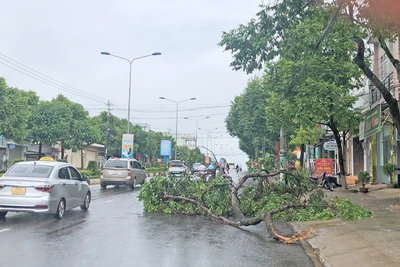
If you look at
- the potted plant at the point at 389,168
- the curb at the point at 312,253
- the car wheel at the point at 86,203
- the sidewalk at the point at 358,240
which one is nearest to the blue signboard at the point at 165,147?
the potted plant at the point at 389,168

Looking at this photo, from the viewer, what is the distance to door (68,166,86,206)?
1323 cm

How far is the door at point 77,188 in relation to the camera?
1323cm

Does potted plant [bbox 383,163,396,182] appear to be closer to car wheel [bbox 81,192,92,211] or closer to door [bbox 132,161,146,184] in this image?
door [bbox 132,161,146,184]

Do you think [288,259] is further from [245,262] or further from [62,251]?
[62,251]

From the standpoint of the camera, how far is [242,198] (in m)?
14.2

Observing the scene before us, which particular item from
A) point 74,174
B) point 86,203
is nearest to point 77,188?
point 74,174

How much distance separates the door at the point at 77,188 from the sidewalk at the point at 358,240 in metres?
6.48

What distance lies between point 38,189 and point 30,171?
1.05 meters

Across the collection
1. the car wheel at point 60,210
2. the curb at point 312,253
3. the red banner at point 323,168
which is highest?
the red banner at point 323,168

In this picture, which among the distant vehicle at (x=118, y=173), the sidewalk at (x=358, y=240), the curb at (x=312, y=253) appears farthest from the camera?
the distant vehicle at (x=118, y=173)

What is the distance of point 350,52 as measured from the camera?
20.2 metres

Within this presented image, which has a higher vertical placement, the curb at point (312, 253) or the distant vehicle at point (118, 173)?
the distant vehicle at point (118, 173)

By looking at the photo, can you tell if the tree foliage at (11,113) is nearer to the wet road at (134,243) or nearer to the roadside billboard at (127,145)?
the roadside billboard at (127,145)

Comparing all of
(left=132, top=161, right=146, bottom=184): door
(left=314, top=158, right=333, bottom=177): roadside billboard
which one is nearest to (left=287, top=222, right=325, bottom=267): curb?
(left=132, top=161, right=146, bottom=184): door
